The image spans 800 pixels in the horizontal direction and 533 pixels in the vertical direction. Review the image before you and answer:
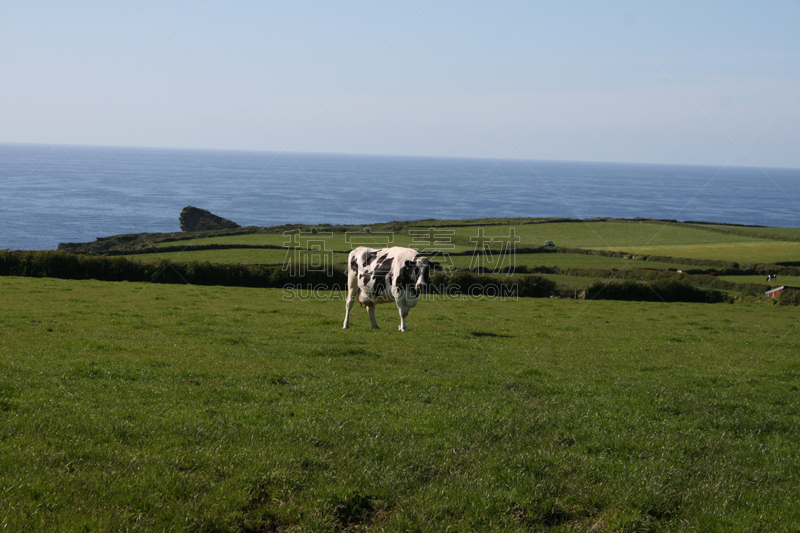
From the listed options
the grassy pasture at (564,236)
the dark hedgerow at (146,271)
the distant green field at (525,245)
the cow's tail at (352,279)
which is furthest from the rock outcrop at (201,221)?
the cow's tail at (352,279)

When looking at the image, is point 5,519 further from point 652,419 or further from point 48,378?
point 652,419

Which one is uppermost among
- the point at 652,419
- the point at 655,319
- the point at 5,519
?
the point at 5,519

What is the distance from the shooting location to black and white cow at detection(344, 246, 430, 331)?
18938 mm

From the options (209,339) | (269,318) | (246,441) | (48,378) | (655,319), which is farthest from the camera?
(655,319)

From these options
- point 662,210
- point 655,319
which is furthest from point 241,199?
point 655,319

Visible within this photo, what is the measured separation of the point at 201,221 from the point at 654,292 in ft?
287

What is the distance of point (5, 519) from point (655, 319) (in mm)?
28826

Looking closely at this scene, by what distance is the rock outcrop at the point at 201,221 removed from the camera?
106m

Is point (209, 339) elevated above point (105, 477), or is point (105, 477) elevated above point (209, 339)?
point (105, 477)

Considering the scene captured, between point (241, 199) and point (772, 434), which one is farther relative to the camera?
point (241, 199)

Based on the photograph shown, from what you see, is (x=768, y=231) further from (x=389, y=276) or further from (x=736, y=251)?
(x=389, y=276)

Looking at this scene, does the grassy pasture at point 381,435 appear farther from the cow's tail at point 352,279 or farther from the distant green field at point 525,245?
the distant green field at point 525,245

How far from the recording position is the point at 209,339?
16078mm

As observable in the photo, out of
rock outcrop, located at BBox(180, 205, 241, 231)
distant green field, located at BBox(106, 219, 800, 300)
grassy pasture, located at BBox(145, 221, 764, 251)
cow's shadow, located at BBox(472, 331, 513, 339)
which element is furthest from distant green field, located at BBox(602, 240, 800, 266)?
rock outcrop, located at BBox(180, 205, 241, 231)
